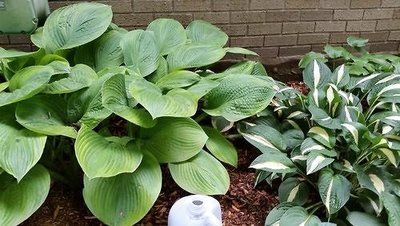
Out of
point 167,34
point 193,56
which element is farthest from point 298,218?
point 167,34

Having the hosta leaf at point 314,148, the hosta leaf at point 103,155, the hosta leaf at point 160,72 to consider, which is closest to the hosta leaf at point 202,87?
the hosta leaf at point 160,72

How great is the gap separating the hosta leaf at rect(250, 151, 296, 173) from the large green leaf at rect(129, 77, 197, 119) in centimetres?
35

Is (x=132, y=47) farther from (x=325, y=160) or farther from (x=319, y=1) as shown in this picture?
(x=319, y=1)

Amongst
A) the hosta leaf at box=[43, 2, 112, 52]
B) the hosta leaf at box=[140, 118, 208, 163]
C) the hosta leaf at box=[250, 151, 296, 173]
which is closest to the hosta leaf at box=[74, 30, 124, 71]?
the hosta leaf at box=[43, 2, 112, 52]

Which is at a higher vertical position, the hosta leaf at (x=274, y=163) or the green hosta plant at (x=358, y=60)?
the green hosta plant at (x=358, y=60)

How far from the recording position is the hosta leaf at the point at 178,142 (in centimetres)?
173

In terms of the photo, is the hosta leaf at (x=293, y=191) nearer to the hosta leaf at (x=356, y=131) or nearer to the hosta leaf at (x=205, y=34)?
the hosta leaf at (x=356, y=131)

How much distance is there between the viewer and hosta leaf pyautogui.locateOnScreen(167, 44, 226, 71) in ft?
6.70

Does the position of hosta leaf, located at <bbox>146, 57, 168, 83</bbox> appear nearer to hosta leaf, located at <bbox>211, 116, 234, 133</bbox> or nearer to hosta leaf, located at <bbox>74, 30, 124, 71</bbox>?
hosta leaf, located at <bbox>74, 30, 124, 71</bbox>

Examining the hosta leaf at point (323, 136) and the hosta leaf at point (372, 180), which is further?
the hosta leaf at point (323, 136)

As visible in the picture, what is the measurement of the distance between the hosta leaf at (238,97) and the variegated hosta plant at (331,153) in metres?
0.18

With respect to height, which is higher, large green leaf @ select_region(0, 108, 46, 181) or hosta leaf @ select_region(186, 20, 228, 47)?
hosta leaf @ select_region(186, 20, 228, 47)

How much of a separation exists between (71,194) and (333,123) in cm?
118

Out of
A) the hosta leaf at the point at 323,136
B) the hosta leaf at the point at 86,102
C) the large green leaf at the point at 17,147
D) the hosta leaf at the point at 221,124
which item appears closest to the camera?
the large green leaf at the point at 17,147
